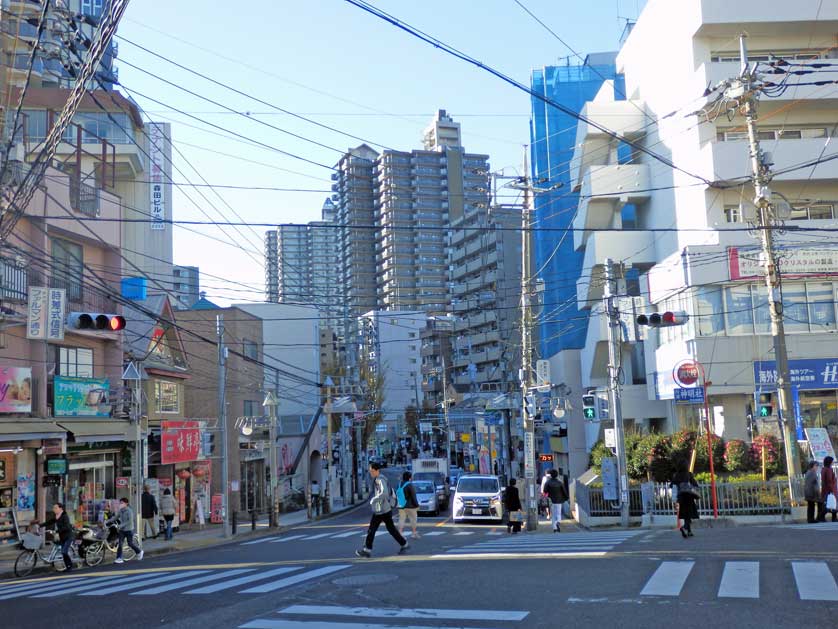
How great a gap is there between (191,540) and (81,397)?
21.6ft

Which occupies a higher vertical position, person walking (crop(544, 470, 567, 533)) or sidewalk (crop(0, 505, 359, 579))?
person walking (crop(544, 470, 567, 533))

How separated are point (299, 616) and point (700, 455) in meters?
24.3

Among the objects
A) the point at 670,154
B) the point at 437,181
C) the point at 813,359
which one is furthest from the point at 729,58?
the point at 437,181

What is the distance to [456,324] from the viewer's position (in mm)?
98812

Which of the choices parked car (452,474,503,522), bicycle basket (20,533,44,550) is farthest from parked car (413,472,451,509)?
bicycle basket (20,533,44,550)

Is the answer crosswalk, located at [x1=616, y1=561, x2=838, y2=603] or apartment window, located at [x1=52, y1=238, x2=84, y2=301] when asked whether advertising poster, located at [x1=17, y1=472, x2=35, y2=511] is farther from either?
crosswalk, located at [x1=616, y1=561, x2=838, y2=603]

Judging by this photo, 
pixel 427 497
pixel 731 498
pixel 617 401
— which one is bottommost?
pixel 427 497

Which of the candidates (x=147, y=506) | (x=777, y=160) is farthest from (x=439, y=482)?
(x=777, y=160)

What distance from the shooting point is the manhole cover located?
12.5 m

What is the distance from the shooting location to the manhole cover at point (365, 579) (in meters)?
12.5

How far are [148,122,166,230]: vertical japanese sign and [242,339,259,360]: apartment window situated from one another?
10.8 m

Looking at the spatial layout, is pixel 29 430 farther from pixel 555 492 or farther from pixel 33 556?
pixel 555 492

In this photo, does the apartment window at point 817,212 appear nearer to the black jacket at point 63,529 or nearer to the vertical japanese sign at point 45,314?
the vertical japanese sign at point 45,314

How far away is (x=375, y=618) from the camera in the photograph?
973 centimetres
